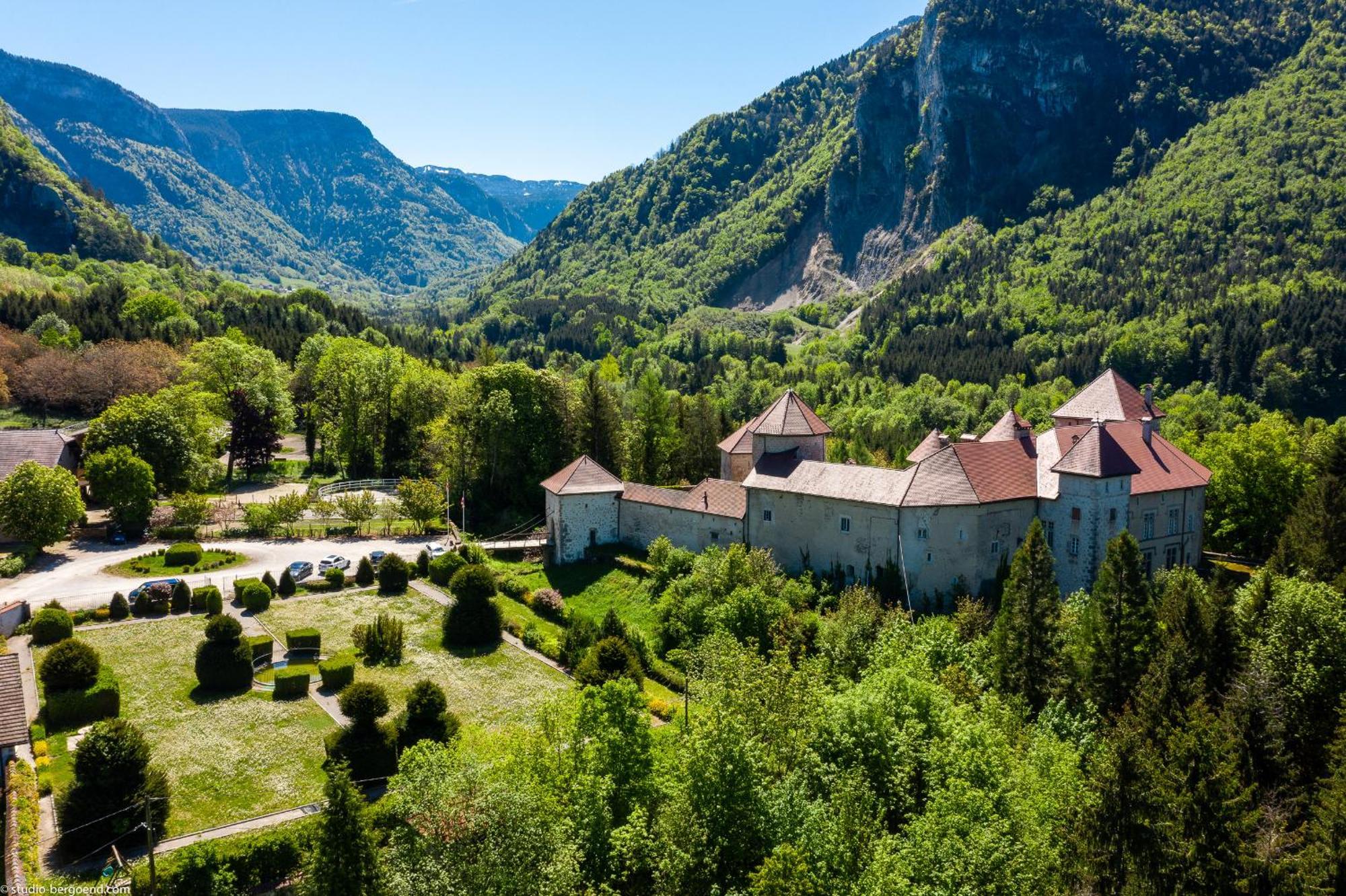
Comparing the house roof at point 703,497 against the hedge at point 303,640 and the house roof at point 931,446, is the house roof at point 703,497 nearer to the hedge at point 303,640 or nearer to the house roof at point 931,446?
the house roof at point 931,446

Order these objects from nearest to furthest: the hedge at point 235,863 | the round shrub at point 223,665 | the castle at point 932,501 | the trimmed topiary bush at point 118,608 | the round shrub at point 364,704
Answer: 1. the hedge at point 235,863
2. the round shrub at point 364,704
3. the round shrub at point 223,665
4. the trimmed topiary bush at point 118,608
5. the castle at point 932,501

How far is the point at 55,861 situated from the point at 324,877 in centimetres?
962

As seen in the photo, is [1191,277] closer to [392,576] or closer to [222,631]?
[392,576]

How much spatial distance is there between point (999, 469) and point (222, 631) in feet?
134

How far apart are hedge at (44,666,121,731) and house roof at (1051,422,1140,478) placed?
1847 inches

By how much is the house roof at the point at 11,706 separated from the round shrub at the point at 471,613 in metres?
18.6

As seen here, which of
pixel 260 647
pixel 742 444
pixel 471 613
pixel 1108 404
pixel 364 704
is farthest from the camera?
pixel 742 444

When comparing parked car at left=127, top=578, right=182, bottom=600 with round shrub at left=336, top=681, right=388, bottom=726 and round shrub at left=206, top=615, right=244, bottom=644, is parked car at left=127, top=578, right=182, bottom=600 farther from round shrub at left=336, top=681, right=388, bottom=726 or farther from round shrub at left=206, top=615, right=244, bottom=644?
round shrub at left=336, top=681, right=388, bottom=726

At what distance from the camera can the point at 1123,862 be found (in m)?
30.2

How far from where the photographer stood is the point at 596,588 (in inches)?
2218

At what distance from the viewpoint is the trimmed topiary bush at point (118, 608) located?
45938 millimetres

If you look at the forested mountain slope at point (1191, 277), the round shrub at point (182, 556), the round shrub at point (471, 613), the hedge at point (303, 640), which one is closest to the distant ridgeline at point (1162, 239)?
the forested mountain slope at point (1191, 277)

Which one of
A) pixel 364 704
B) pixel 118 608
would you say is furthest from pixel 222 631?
pixel 118 608

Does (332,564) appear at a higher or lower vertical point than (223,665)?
higher
